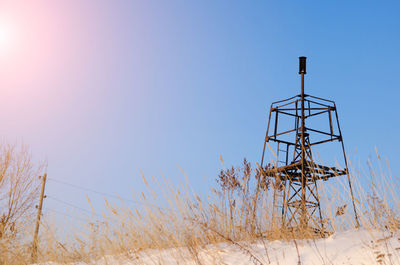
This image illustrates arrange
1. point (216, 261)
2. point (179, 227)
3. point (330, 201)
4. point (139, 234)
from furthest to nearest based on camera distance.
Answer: point (139, 234) < point (179, 227) < point (330, 201) < point (216, 261)

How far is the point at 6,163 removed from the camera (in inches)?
589

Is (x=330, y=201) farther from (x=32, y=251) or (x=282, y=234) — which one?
(x=32, y=251)

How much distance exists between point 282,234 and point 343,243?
87 cm

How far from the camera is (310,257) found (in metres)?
3.57

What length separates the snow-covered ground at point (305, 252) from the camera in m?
3.33

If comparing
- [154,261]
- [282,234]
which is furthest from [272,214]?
[154,261]

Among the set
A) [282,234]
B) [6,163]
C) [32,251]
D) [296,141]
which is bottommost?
[32,251]

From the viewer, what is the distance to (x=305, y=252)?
373cm

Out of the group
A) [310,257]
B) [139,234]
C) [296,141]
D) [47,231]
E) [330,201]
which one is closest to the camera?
[310,257]

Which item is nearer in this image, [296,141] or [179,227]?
[179,227]

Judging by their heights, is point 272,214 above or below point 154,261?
above

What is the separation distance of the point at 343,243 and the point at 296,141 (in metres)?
10.7

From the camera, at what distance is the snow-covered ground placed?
131 inches

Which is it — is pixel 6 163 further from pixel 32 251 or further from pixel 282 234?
pixel 282 234
